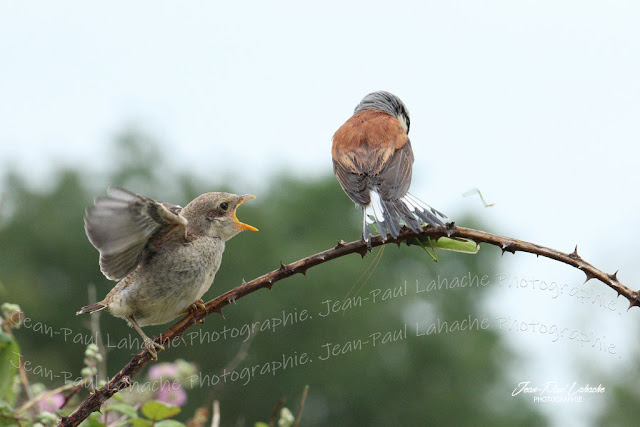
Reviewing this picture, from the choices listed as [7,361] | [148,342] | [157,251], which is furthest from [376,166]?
[7,361]

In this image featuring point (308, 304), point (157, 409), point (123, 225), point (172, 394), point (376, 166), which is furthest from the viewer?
point (308, 304)

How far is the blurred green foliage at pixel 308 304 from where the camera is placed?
115 ft

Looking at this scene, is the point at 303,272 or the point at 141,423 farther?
the point at 141,423

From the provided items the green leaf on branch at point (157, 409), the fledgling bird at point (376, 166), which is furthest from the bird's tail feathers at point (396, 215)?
the green leaf on branch at point (157, 409)

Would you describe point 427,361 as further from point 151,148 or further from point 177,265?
point 177,265

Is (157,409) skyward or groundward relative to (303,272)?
groundward

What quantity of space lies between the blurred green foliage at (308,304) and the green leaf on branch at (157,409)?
1103 inches

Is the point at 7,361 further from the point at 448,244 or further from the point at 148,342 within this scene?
the point at 448,244

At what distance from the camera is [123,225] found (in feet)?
8.38

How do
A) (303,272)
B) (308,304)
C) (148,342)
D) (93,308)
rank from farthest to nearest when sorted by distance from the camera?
1. (308,304)
2. (93,308)
3. (148,342)
4. (303,272)

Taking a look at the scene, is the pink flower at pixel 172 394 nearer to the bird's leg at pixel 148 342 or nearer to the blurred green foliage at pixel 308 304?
the bird's leg at pixel 148 342

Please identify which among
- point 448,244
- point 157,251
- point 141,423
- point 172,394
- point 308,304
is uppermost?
point 448,244

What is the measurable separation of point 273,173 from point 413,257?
1065 centimetres

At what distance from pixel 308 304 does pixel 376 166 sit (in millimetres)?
31690
